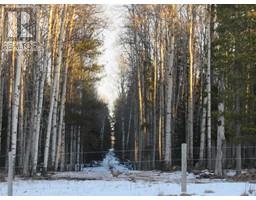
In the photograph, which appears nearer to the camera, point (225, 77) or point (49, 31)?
point (225, 77)

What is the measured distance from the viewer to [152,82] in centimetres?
3478

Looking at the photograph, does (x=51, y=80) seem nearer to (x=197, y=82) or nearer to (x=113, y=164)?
(x=197, y=82)

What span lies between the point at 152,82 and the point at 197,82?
115 inches

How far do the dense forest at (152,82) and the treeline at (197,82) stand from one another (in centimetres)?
4

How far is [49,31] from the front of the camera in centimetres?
2181

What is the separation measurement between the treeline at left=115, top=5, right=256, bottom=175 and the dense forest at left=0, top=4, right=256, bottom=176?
4 centimetres

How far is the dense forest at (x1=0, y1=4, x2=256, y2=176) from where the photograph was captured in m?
19.0

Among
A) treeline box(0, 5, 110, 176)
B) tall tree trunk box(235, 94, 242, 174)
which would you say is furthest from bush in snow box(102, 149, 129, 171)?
tall tree trunk box(235, 94, 242, 174)

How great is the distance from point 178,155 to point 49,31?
41.4 feet

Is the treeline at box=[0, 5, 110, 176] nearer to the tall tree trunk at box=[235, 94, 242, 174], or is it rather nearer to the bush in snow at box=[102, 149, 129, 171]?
the bush in snow at box=[102, 149, 129, 171]

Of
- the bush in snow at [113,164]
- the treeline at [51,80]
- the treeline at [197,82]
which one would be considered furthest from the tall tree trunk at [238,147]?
the bush in snow at [113,164]

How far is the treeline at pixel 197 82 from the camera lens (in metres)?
19.0

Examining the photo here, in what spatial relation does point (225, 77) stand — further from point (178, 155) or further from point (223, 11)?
point (178, 155)
